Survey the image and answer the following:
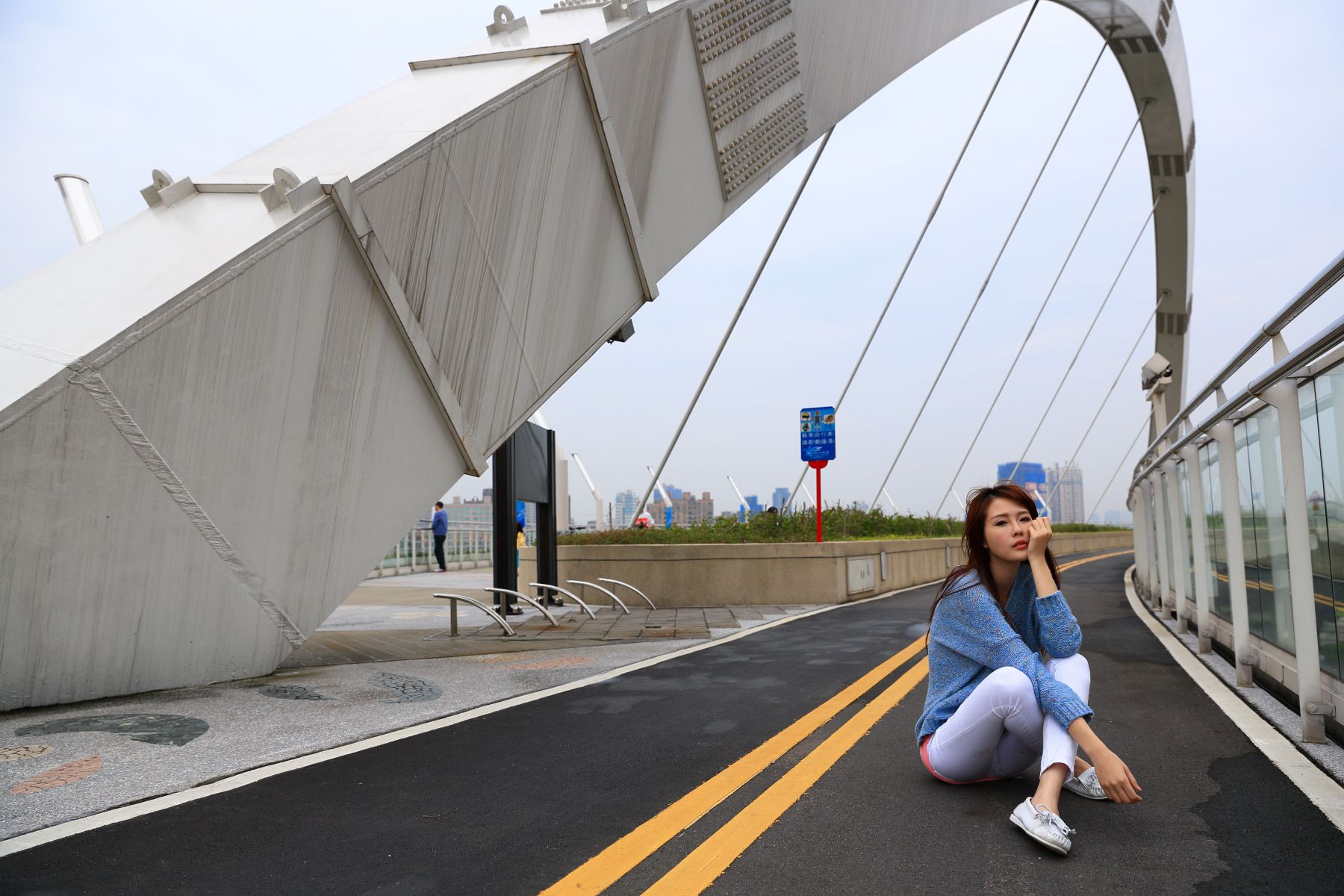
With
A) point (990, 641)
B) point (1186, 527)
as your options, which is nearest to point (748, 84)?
point (1186, 527)

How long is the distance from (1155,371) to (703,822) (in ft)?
38.8

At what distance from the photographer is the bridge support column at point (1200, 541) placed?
668 cm

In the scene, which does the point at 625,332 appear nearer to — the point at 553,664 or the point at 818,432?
the point at 553,664

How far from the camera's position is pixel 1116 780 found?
2.71m

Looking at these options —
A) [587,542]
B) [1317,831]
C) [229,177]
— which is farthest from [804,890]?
[587,542]

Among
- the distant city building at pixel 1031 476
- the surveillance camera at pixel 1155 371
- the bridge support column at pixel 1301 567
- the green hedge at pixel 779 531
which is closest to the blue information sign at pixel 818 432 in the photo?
the green hedge at pixel 779 531

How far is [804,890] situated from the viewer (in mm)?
2494

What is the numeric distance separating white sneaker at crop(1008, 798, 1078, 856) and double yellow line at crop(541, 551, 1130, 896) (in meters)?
0.78

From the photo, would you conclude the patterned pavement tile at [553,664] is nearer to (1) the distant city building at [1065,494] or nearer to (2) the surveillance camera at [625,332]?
(2) the surveillance camera at [625,332]

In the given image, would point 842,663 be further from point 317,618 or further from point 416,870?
point 416,870

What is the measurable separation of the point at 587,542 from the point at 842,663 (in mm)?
8333

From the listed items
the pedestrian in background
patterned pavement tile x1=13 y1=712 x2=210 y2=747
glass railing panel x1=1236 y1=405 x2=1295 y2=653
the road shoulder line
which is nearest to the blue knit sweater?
glass railing panel x1=1236 y1=405 x2=1295 y2=653

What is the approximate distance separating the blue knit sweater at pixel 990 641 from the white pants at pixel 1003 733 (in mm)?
47

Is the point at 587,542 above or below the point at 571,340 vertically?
below
